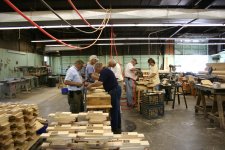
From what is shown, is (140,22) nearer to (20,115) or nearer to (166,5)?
(166,5)

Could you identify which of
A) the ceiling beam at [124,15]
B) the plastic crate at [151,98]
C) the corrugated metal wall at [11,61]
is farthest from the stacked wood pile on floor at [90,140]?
the corrugated metal wall at [11,61]

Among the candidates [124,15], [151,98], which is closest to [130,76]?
[151,98]

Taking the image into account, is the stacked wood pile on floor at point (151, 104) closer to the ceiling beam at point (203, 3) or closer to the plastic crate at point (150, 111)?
the plastic crate at point (150, 111)

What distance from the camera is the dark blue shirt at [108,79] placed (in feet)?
14.1

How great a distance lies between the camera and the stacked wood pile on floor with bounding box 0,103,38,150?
9.59ft

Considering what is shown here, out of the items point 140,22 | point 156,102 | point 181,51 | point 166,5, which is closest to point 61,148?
point 156,102

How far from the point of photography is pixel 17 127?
334 centimetres

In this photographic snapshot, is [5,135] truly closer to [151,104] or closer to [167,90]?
[151,104]

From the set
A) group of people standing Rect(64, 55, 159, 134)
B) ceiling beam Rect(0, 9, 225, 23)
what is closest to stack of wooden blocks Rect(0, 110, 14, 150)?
group of people standing Rect(64, 55, 159, 134)

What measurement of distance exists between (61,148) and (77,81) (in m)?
2.60

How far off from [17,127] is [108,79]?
6.26 ft

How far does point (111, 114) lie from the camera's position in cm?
445

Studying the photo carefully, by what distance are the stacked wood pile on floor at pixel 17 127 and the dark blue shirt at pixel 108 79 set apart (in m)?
1.46

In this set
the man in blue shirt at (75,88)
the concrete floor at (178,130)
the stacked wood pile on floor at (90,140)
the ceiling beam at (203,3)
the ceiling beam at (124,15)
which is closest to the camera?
the stacked wood pile on floor at (90,140)
